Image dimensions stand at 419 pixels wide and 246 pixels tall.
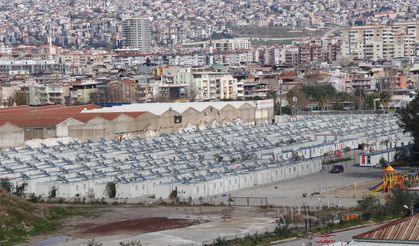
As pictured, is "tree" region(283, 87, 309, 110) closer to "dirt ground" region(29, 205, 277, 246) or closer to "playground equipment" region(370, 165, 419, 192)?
"playground equipment" region(370, 165, 419, 192)

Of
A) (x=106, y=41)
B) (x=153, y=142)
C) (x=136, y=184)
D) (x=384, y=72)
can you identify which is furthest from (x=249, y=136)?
(x=106, y=41)

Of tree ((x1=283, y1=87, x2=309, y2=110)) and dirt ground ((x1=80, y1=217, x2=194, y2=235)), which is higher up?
tree ((x1=283, y1=87, x2=309, y2=110))

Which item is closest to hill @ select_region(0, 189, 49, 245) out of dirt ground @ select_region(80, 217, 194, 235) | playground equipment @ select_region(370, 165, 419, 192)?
dirt ground @ select_region(80, 217, 194, 235)

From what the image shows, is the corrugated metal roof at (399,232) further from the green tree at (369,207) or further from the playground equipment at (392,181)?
the playground equipment at (392,181)

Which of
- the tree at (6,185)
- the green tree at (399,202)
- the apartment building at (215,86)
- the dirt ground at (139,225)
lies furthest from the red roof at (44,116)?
the apartment building at (215,86)

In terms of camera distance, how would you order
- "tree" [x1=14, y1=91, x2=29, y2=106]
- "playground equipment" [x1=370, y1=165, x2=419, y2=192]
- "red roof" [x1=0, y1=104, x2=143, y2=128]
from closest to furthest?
"playground equipment" [x1=370, y1=165, x2=419, y2=192]
"red roof" [x1=0, y1=104, x2=143, y2=128]
"tree" [x1=14, y1=91, x2=29, y2=106]

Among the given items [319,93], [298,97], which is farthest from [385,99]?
[319,93]

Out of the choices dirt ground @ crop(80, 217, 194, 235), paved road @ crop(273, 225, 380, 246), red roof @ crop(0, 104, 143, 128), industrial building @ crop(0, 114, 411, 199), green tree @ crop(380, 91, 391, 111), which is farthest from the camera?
green tree @ crop(380, 91, 391, 111)
